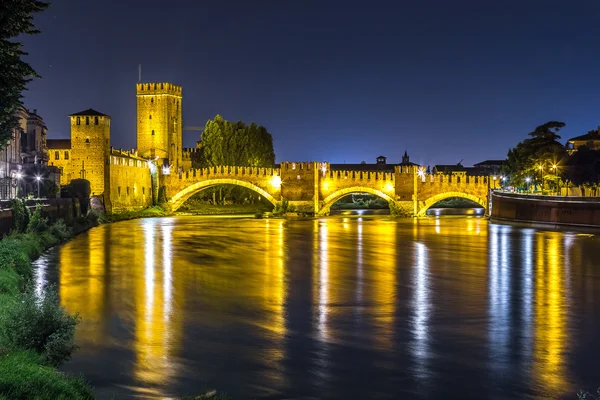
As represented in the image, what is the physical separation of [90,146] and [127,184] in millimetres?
4596

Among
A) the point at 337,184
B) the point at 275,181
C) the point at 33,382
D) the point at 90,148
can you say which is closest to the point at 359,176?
the point at 337,184

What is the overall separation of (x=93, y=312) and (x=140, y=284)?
4305 mm

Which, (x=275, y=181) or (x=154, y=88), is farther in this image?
(x=154, y=88)

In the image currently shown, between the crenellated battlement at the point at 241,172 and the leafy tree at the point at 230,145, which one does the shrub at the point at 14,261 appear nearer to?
the crenellated battlement at the point at 241,172

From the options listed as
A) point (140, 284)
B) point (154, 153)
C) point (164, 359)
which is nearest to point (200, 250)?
point (140, 284)

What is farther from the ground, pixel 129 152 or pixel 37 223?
pixel 129 152

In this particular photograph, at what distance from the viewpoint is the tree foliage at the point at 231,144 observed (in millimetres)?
58938

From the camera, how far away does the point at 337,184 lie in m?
55.1

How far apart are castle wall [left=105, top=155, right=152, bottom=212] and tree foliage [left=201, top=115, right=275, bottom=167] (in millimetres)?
5729

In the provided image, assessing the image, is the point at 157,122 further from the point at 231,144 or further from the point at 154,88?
the point at 231,144

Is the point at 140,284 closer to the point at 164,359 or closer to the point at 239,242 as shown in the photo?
the point at 164,359

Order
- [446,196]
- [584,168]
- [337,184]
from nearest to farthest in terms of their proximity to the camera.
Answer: [584,168] → [446,196] → [337,184]

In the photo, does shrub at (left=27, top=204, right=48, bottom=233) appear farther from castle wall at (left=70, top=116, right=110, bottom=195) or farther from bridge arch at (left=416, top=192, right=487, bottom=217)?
bridge arch at (left=416, top=192, right=487, bottom=217)

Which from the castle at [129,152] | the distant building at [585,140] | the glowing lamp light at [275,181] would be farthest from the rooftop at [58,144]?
the distant building at [585,140]
